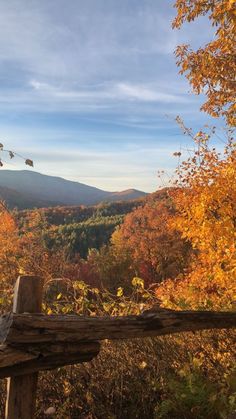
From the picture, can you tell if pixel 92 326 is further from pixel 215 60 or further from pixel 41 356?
pixel 215 60

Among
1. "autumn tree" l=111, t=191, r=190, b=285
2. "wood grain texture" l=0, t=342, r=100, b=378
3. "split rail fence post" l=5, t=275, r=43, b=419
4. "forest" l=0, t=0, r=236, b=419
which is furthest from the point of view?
"autumn tree" l=111, t=191, r=190, b=285

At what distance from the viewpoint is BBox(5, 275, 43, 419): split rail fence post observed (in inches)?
130

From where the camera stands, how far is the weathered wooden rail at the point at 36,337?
10.1 ft

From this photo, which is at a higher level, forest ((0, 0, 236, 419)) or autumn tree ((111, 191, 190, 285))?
forest ((0, 0, 236, 419))

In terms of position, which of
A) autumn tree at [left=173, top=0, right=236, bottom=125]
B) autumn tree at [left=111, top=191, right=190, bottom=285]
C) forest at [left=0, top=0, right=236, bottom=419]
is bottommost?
autumn tree at [left=111, top=191, right=190, bottom=285]

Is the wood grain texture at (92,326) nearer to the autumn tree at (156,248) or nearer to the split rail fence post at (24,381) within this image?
the split rail fence post at (24,381)

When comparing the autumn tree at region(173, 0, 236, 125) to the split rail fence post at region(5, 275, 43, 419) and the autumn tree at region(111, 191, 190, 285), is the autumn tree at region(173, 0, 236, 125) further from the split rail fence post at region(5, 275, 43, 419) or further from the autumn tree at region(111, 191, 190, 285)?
the autumn tree at region(111, 191, 190, 285)

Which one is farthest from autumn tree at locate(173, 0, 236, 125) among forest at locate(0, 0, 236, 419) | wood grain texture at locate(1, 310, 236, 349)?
wood grain texture at locate(1, 310, 236, 349)

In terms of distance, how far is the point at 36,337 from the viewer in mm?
3178

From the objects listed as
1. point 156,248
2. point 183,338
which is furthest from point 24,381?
point 156,248

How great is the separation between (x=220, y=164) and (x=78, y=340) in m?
11.3

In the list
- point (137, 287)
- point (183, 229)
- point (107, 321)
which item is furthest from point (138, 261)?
point (107, 321)

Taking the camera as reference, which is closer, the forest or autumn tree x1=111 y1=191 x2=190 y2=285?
the forest

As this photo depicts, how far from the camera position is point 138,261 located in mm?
53594
